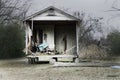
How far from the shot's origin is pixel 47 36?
34219 millimetres

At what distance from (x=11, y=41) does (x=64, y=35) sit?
13.0 meters

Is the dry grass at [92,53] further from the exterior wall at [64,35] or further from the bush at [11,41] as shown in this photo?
the exterior wall at [64,35]

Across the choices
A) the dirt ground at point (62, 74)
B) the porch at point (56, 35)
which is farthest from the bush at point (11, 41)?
the dirt ground at point (62, 74)

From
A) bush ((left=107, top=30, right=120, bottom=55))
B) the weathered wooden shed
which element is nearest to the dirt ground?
the weathered wooden shed

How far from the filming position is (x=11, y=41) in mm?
46188

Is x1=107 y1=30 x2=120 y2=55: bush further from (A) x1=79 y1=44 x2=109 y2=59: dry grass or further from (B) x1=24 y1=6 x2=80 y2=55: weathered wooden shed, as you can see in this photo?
(B) x1=24 y1=6 x2=80 y2=55: weathered wooden shed

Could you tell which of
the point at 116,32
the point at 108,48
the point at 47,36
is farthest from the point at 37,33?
the point at 116,32

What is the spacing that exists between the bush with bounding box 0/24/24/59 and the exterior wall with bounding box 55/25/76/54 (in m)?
12.0

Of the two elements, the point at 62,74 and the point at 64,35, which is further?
the point at 64,35

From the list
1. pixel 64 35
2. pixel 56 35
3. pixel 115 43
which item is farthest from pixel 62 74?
pixel 115 43

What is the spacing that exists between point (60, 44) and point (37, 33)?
85.4 inches

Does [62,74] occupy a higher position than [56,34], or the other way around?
[56,34]

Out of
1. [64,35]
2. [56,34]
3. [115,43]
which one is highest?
[56,34]

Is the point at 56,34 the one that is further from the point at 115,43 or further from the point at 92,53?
the point at 115,43
